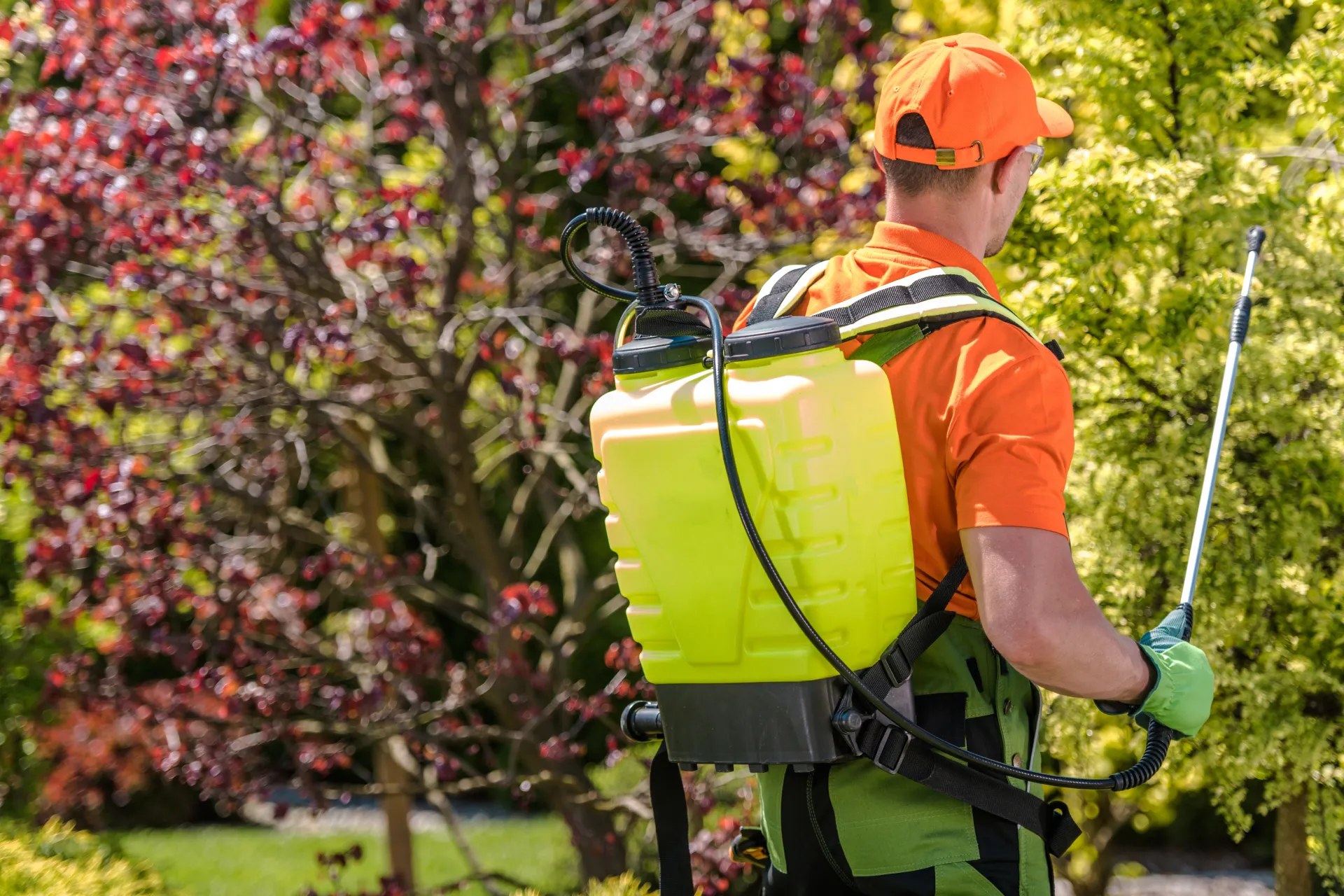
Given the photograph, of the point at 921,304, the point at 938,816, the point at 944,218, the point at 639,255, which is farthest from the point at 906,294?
the point at 938,816

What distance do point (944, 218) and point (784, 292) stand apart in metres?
0.30

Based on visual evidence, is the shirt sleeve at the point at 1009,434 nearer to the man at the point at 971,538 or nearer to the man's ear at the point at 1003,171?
the man at the point at 971,538

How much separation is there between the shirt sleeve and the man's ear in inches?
12.7

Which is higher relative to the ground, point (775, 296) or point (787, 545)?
point (775, 296)

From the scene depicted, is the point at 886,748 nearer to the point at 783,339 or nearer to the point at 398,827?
the point at 783,339

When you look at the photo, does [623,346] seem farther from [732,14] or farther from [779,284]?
[732,14]

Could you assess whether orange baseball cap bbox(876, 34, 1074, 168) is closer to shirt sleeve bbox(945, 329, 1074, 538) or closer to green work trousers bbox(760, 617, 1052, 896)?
shirt sleeve bbox(945, 329, 1074, 538)

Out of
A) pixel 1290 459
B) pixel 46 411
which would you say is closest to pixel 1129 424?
pixel 1290 459

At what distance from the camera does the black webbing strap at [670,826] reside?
219 cm

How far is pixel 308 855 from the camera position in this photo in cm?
805

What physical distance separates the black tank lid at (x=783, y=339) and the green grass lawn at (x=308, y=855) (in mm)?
4584

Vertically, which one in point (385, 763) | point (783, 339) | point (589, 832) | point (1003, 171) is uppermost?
point (1003, 171)

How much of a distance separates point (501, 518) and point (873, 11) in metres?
3.86

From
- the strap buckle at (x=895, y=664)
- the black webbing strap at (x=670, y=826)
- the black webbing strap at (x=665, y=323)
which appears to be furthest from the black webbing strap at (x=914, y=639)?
the black webbing strap at (x=665, y=323)
